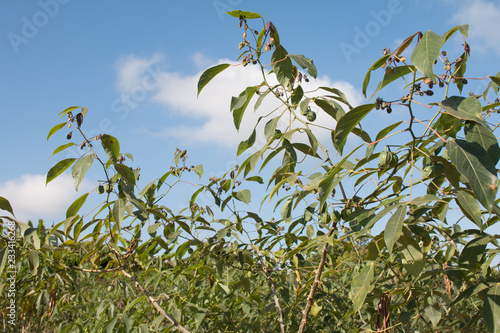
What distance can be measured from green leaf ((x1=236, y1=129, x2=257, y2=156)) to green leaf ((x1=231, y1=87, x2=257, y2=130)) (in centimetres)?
8

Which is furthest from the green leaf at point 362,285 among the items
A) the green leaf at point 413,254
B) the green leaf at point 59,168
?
the green leaf at point 59,168

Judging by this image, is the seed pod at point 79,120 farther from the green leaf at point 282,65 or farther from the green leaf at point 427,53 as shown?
the green leaf at point 427,53

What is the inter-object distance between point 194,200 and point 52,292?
84 cm

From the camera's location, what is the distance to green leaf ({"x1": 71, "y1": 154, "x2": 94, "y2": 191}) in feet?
3.86

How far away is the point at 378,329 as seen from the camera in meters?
1.24

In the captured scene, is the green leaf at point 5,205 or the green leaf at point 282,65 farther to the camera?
the green leaf at point 5,205

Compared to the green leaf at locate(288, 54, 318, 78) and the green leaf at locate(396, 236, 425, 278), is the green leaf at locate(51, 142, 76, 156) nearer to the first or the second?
the green leaf at locate(288, 54, 318, 78)

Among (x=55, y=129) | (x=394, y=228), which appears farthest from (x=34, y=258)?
(x=394, y=228)

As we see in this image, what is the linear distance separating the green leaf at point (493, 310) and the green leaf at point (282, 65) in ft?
2.59

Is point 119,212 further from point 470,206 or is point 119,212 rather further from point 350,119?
point 470,206

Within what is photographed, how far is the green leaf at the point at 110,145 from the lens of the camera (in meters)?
1.17


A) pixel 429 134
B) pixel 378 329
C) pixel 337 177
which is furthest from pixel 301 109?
pixel 378 329

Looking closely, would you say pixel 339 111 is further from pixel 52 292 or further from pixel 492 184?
pixel 52 292

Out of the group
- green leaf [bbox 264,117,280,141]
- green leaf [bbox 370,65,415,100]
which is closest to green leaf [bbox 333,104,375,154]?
green leaf [bbox 370,65,415,100]
